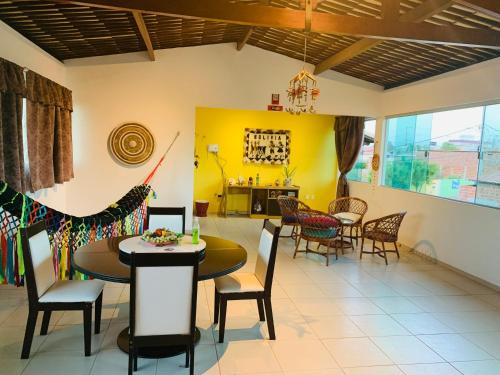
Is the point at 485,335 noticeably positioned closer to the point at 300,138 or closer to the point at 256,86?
the point at 256,86

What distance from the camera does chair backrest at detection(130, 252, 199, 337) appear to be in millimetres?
2111

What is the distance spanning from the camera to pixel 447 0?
3.28 m

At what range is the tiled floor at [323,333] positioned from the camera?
2539 mm

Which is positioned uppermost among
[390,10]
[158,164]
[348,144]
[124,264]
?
[390,10]

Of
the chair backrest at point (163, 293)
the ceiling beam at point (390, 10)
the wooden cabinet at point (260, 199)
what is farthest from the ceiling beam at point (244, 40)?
the chair backrest at point (163, 293)

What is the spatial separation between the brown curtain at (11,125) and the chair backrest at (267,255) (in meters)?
2.50

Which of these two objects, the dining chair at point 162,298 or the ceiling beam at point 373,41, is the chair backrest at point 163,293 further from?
the ceiling beam at point 373,41

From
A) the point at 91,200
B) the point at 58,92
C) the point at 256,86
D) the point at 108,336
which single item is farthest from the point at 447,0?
the point at 91,200

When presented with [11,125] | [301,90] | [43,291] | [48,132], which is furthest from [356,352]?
[48,132]

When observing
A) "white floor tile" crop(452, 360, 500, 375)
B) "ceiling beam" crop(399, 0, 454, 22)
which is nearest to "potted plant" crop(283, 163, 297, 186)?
"ceiling beam" crop(399, 0, 454, 22)

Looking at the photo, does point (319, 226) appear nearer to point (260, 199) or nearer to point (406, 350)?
point (406, 350)

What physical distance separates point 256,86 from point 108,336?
4.54 m

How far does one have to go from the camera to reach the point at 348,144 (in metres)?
7.75

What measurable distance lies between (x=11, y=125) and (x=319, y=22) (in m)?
3.07
